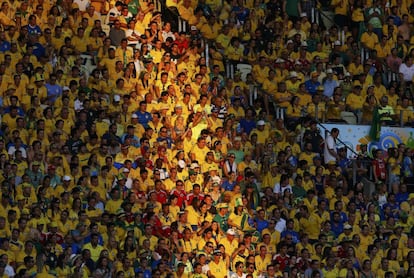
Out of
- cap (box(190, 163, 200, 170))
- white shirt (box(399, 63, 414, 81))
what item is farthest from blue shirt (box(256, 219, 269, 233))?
white shirt (box(399, 63, 414, 81))

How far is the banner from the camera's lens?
100ft

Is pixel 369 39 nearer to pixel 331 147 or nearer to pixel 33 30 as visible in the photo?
pixel 331 147

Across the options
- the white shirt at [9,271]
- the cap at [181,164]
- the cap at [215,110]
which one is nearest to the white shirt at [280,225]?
the cap at [181,164]

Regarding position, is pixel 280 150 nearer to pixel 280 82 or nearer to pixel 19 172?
pixel 280 82

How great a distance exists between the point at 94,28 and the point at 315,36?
5.11m

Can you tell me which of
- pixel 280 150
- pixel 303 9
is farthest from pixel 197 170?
pixel 303 9

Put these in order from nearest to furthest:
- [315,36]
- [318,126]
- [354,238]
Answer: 1. [354,238]
2. [318,126]
3. [315,36]

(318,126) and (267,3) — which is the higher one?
(267,3)

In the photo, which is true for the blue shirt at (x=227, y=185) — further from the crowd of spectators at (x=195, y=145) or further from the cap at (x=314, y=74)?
the cap at (x=314, y=74)

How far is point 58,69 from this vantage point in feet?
94.1

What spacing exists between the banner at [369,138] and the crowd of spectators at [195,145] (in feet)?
0.68

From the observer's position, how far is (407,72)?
107 ft

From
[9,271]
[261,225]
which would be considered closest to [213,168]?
[261,225]

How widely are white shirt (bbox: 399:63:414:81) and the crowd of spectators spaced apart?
0.04 metres
